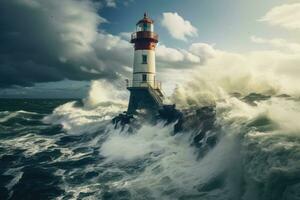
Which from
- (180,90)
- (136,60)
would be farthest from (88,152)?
(180,90)

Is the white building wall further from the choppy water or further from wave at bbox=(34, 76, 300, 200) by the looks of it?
wave at bbox=(34, 76, 300, 200)

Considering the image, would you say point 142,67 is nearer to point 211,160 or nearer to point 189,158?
point 189,158

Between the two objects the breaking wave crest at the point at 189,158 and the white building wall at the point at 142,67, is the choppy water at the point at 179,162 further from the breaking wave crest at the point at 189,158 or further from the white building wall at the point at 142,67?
the white building wall at the point at 142,67

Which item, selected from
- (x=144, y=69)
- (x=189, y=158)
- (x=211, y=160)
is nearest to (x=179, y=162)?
(x=189, y=158)

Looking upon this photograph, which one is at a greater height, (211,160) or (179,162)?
(211,160)

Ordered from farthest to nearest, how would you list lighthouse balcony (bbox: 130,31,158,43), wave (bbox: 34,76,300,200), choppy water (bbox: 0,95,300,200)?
1. lighthouse balcony (bbox: 130,31,158,43)
2. choppy water (bbox: 0,95,300,200)
3. wave (bbox: 34,76,300,200)

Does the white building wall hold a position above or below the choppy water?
above

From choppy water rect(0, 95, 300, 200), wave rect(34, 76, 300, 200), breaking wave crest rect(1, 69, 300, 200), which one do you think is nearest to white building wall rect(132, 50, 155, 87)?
breaking wave crest rect(1, 69, 300, 200)

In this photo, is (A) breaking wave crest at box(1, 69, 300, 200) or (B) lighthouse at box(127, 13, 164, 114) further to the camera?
(B) lighthouse at box(127, 13, 164, 114)
